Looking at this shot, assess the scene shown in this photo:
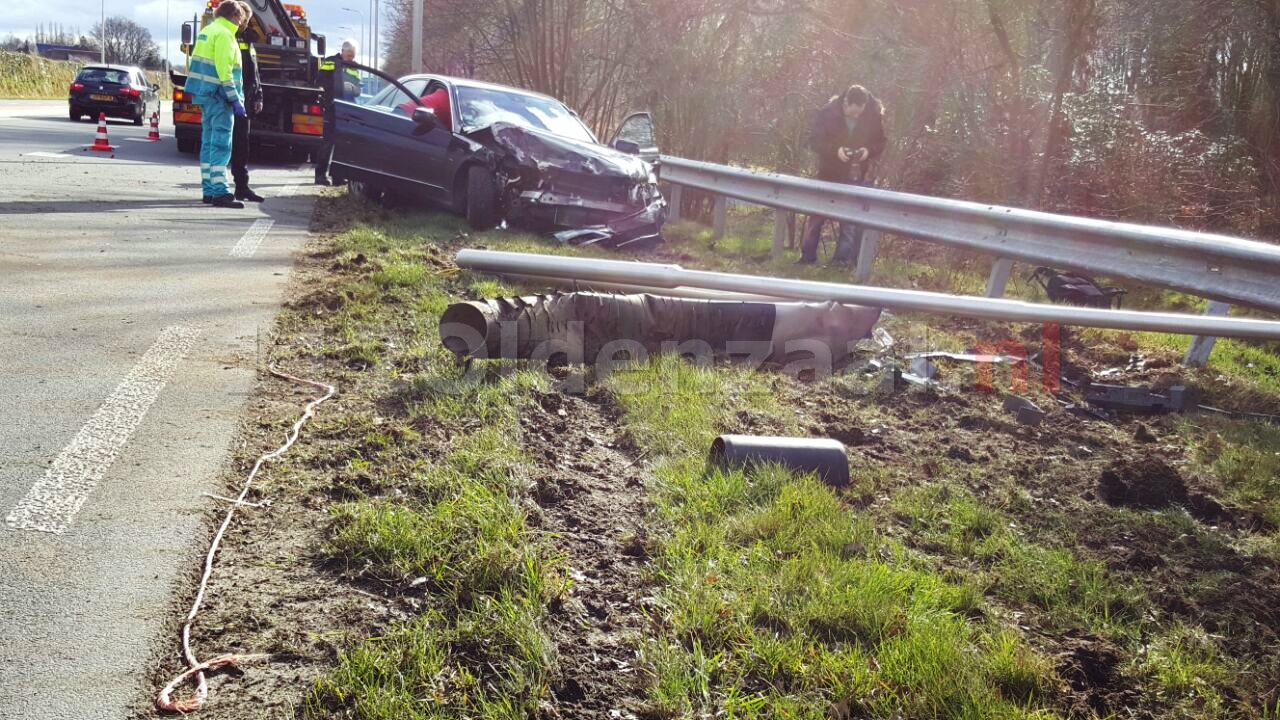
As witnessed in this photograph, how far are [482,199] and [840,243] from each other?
3.66 metres

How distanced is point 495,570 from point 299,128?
639 inches

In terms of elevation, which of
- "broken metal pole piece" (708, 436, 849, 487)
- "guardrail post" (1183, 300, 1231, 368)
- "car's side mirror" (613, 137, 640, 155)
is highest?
"car's side mirror" (613, 137, 640, 155)

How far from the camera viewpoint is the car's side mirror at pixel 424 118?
1002cm

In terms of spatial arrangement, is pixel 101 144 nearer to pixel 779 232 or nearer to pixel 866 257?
pixel 779 232

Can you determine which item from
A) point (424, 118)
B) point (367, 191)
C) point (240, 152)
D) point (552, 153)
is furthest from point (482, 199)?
point (240, 152)

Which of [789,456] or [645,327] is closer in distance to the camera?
[789,456]

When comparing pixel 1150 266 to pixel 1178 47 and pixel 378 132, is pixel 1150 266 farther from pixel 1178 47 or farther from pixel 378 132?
pixel 378 132

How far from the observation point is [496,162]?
9.67m

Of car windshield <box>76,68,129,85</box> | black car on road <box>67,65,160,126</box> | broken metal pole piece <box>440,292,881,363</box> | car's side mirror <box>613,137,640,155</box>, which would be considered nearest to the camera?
broken metal pole piece <box>440,292,881,363</box>

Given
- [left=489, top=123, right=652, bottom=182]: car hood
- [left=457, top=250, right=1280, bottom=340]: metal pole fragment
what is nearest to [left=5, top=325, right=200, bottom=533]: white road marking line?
[left=457, top=250, right=1280, bottom=340]: metal pole fragment

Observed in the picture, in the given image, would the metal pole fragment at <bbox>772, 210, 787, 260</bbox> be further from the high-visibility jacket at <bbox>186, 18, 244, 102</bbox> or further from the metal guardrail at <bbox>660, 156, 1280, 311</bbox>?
the high-visibility jacket at <bbox>186, 18, 244, 102</bbox>

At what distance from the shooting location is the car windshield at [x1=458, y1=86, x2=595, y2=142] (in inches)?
405

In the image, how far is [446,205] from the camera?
1034 cm

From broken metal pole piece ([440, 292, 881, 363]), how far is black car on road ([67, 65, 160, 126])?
1035 inches
